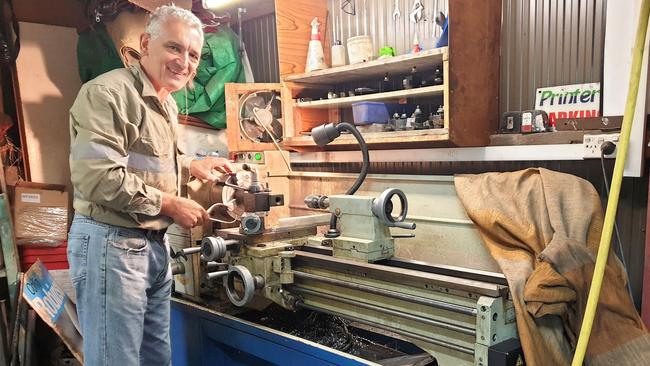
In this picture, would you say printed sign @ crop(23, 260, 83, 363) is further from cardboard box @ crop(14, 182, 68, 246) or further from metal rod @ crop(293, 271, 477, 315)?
metal rod @ crop(293, 271, 477, 315)

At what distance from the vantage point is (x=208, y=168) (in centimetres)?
169

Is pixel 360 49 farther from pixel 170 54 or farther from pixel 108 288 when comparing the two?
pixel 108 288

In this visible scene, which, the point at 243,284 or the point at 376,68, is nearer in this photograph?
the point at 243,284

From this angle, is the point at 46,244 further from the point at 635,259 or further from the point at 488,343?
the point at 635,259

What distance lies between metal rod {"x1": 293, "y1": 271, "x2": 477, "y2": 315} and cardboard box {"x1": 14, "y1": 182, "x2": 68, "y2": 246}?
1620mm

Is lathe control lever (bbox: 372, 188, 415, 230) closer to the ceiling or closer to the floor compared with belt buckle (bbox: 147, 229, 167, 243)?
closer to the ceiling

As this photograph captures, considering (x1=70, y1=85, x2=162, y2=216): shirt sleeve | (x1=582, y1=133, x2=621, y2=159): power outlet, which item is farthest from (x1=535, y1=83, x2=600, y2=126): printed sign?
(x1=70, y1=85, x2=162, y2=216): shirt sleeve

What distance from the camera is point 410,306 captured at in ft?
4.00

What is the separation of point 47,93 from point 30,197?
661 mm

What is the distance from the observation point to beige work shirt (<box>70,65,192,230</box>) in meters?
1.22

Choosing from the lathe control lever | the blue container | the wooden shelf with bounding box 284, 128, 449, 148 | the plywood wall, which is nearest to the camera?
the lathe control lever

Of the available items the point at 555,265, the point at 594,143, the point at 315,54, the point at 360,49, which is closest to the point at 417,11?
the point at 360,49

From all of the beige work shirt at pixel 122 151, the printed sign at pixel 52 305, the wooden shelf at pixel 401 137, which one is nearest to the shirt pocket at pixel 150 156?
the beige work shirt at pixel 122 151

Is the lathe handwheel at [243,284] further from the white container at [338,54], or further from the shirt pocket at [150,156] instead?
the white container at [338,54]
